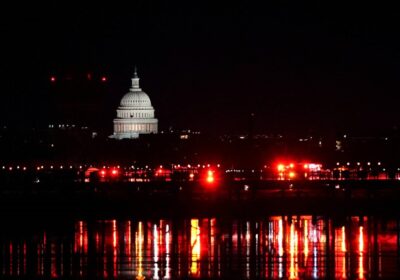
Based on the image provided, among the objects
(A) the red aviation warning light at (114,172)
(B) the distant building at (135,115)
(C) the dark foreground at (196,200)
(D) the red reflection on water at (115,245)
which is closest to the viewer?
(D) the red reflection on water at (115,245)

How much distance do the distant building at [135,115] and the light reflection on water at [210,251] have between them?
118m

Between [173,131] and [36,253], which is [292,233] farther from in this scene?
[173,131]

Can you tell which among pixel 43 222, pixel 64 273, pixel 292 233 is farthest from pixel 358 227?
pixel 64 273

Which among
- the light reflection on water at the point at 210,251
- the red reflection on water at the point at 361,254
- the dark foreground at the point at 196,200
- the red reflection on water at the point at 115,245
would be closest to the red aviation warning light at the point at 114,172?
the dark foreground at the point at 196,200

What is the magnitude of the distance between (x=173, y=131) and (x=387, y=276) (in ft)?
463

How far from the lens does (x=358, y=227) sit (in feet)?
202

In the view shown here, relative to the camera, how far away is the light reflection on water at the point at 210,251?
47.1 metres

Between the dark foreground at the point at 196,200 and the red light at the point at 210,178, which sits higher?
the red light at the point at 210,178

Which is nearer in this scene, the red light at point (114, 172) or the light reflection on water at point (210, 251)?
the light reflection on water at point (210, 251)

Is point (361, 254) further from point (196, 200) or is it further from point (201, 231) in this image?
point (196, 200)

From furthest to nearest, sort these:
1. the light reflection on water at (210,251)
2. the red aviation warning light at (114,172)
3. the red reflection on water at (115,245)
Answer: the red aviation warning light at (114,172) < the red reflection on water at (115,245) < the light reflection on water at (210,251)

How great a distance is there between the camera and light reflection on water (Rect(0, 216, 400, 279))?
47125 millimetres

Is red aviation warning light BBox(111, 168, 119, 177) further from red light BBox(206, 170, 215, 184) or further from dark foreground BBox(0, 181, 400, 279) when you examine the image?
dark foreground BBox(0, 181, 400, 279)

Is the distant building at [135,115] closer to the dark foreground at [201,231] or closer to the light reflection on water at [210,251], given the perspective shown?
the dark foreground at [201,231]
